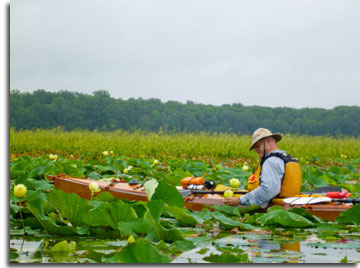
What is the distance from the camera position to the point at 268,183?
4.20 m

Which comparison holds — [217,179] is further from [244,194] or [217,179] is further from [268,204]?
[268,204]

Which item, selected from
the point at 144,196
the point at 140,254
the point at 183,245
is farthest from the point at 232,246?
the point at 144,196

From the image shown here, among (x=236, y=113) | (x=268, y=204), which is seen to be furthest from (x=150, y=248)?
(x=236, y=113)

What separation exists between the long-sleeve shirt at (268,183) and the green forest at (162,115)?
96 centimetres

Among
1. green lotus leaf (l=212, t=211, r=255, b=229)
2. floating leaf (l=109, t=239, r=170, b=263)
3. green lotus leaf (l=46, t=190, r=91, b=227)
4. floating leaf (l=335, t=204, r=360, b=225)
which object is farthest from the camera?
floating leaf (l=335, t=204, r=360, b=225)

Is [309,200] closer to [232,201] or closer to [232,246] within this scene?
[232,201]

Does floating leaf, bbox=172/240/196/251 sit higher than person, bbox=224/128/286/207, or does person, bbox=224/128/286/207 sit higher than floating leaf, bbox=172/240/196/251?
Result: person, bbox=224/128/286/207

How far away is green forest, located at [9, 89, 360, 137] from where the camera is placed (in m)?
4.69

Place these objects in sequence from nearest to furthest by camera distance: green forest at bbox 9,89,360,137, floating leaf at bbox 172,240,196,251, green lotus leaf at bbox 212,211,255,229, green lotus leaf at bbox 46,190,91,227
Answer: floating leaf at bbox 172,240,196,251, green lotus leaf at bbox 46,190,91,227, green lotus leaf at bbox 212,211,255,229, green forest at bbox 9,89,360,137

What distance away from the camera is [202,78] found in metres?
3.92

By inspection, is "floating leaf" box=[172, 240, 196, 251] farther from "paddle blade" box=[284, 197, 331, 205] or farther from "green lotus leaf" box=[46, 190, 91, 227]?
"paddle blade" box=[284, 197, 331, 205]

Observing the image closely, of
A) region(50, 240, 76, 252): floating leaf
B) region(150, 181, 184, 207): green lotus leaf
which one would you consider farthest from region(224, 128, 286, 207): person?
region(50, 240, 76, 252): floating leaf

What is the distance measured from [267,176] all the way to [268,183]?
0.06 metres

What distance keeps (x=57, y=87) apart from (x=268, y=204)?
2.19 m
